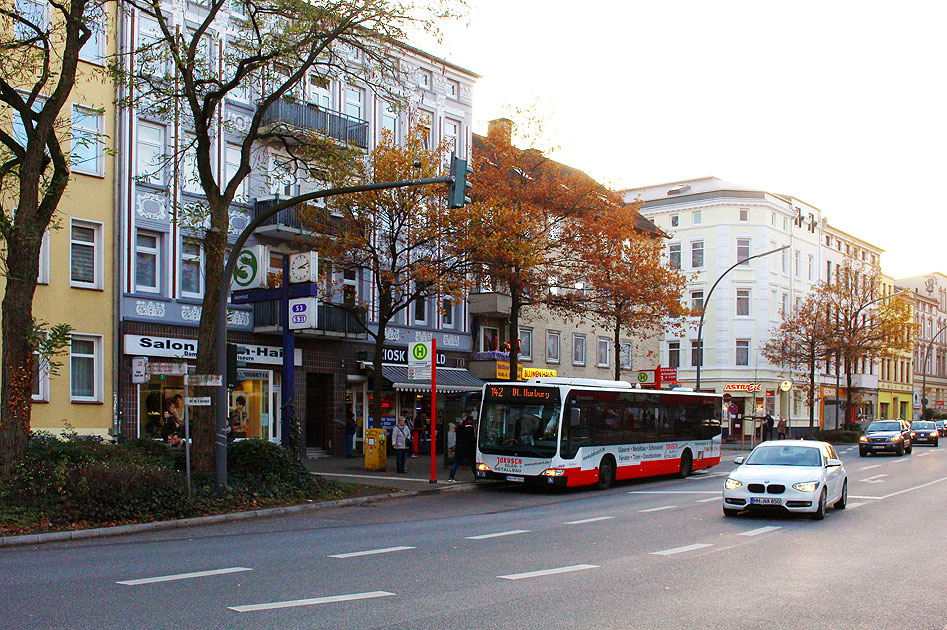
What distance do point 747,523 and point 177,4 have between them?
2180 cm

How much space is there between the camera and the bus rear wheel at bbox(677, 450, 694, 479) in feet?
96.0

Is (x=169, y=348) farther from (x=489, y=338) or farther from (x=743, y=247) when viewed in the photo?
(x=743, y=247)

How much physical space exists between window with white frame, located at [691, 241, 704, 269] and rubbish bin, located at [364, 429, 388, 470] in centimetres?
4686

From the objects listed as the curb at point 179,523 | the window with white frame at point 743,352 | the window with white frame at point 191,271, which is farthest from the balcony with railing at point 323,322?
the window with white frame at point 743,352

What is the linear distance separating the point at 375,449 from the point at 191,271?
7966 millimetres

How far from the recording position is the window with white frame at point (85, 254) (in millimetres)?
26406

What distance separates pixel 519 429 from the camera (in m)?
23.4

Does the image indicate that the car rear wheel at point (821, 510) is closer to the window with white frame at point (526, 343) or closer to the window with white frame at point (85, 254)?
the window with white frame at point (85, 254)

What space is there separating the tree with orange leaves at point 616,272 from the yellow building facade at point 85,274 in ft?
44.9

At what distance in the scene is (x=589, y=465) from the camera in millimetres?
23891

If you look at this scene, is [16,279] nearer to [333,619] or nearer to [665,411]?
[333,619]

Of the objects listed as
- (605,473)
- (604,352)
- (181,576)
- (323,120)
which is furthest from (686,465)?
(181,576)

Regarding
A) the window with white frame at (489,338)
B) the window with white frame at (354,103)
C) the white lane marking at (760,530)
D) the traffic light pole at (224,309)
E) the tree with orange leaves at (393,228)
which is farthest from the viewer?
the window with white frame at (489,338)

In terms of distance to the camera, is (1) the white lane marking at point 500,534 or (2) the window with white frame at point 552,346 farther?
(2) the window with white frame at point 552,346
